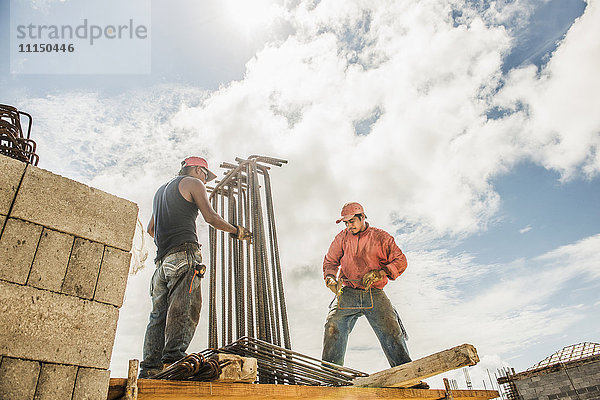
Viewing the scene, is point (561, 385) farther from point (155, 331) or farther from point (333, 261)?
point (155, 331)

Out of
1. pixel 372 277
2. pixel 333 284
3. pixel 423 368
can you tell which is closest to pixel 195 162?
pixel 333 284

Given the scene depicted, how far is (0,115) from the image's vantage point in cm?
223

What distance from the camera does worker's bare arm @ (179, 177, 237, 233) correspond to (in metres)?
3.52

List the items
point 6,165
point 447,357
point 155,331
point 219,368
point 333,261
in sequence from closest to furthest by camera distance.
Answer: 1. point 6,165
2. point 219,368
3. point 447,357
4. point 155,331
5. point 333,261

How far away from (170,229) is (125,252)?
1.26 metres

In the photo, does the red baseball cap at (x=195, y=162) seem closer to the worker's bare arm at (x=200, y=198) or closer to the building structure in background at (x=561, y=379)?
the worker's bare arm at (x=200, y=198)

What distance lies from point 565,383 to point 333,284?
1094 centimetres

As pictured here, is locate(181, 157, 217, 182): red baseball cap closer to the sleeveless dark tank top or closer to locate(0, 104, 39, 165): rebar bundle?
the sleeveless dark tank top

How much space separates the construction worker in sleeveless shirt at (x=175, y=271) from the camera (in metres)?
2.99

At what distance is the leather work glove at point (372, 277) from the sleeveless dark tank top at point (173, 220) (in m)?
1.95

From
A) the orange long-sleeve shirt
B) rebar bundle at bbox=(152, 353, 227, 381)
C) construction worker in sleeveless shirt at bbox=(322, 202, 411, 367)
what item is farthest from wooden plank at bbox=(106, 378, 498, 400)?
the orange long-sleeve shirt

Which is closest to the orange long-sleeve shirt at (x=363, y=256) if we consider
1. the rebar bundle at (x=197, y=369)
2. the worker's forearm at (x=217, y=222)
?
the worker's forearm at (x=217, y=222)

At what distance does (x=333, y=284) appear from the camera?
4.69 metres

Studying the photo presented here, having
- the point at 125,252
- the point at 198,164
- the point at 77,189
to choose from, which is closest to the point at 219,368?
the point at 125,252
